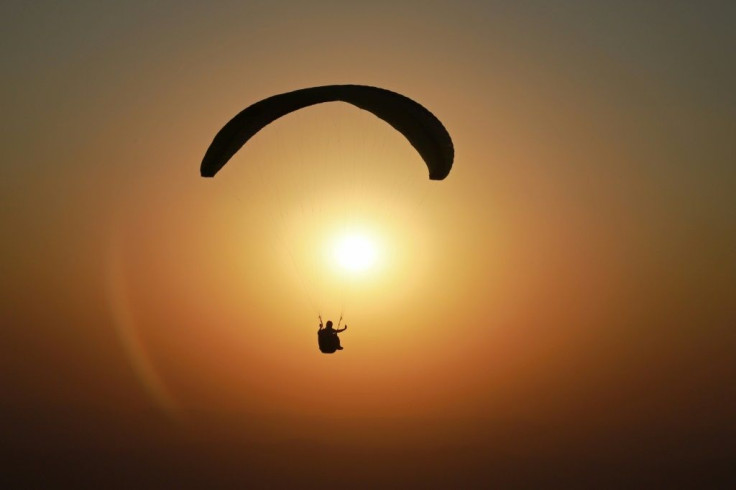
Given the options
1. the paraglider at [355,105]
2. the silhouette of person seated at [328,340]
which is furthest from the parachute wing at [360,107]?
the silhouette of person seated at [328,340]

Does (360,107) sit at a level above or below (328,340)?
above

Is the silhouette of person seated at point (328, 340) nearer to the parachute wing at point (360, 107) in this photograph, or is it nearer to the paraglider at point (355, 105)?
the paraglider at point (355, 105)

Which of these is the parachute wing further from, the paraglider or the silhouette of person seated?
the silhouette of person seated

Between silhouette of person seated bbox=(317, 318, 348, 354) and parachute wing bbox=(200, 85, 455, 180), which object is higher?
parachute wing bbox=(200, 85, 455, 180)

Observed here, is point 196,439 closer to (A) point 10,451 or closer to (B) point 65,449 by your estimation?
(B) point 65,449

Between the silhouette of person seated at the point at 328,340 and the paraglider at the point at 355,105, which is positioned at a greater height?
the paraglider at the point at 355,105

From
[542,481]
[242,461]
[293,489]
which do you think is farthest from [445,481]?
[242,461]

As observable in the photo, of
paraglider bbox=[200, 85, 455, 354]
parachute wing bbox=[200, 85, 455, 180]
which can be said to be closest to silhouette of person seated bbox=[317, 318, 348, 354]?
paraglider bbox=[200, 85, 455, 354]

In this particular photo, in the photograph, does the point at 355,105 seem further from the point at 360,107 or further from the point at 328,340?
the point at 328,340

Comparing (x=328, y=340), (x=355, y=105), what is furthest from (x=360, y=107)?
(x=328, y=340)
